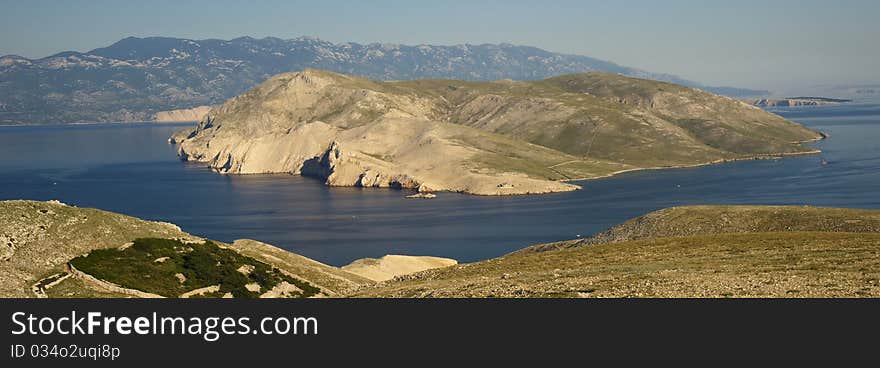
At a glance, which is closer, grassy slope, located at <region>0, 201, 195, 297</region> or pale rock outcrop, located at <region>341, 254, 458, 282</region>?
grassy slope, located at <region>0, 201, 195, 297</region>

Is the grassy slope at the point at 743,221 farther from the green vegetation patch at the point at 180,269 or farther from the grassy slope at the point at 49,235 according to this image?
the grassy slope at the point at 49,235

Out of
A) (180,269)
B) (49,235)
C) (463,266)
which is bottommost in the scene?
(180,269)

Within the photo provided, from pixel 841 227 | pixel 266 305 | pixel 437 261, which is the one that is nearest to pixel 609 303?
pixel 266 305

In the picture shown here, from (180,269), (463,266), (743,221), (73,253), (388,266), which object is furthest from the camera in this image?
(388,266)

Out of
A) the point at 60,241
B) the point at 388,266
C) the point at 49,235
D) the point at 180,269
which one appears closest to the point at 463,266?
the point at 180,269

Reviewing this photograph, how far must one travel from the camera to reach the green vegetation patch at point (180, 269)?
6188 cm

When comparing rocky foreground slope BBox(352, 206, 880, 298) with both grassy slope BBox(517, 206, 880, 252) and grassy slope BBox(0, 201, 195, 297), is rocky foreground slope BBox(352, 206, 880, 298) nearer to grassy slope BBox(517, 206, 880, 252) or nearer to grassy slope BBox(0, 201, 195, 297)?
Result: grassy slope BBox(517, 206, 880, 252)

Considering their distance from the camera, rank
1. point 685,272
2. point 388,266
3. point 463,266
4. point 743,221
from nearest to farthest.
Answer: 1. point 685,272
2. point 463,266
3. point 743,221
4. point 388,266

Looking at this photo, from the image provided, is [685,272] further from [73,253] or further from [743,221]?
[73,253]

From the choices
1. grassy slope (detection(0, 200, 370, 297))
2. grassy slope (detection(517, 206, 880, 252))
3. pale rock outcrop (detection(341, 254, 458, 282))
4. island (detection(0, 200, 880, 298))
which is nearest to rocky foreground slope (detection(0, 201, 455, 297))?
grassy slope (detection(0, 200, 370, 297))

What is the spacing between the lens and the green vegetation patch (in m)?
61.9

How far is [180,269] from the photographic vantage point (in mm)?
65875

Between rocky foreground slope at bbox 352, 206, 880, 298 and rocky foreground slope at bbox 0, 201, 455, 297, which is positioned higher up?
rocky foreground slope at bbox 352, 206, 880, 298

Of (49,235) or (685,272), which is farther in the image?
(49,235)
